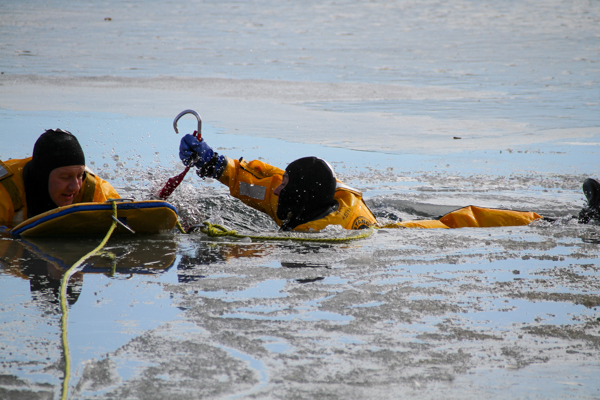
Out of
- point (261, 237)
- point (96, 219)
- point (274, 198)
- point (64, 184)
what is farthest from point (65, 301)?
point (274, 198)

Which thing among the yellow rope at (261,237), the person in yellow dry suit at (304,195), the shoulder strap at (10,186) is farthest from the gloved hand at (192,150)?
the shoulder strap at (10,186)

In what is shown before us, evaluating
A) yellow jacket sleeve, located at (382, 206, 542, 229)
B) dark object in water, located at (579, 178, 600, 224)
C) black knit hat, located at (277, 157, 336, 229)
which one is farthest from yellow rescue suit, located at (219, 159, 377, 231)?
dark object in water, located at (579, 178, 600, 224)

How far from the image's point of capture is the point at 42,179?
4.03m

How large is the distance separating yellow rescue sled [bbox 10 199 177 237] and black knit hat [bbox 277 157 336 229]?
3.54ft

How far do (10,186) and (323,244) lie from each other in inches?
78.6

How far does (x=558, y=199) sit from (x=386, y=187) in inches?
70.6

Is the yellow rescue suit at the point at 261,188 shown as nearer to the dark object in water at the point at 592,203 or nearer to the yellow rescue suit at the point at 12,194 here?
the yellow rescue suit at the point at 12,194

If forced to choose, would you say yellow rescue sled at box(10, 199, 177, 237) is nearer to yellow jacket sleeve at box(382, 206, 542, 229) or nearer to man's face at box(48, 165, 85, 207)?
man's face at box(48, 165, 85, 207)

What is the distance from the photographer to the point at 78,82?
1148 centimetres

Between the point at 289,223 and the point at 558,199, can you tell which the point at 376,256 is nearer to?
the point at 289,223

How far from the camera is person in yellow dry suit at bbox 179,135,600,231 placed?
15.8 ft

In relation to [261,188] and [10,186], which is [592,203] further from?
[10,186]

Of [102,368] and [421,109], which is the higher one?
[421,109]

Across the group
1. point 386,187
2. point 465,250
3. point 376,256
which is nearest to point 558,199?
point 386,187
